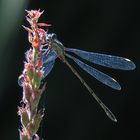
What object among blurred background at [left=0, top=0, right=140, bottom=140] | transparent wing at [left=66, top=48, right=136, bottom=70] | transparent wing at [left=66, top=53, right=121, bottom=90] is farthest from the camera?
blurred background at [left=0, top=0, right=140, bottom=140]

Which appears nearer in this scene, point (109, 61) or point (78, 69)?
point (109, 61)

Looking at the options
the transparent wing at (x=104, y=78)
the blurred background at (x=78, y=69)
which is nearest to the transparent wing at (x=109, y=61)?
the transparent wing at (x=104, y=78)

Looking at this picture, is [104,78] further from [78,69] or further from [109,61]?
[78,69]

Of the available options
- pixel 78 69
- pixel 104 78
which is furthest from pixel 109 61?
pixel 78 69

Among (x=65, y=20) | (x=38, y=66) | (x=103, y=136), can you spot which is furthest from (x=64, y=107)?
(x=38, y=66)

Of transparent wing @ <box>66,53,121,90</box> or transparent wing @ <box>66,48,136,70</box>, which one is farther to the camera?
transparent wing @ <box>66,48,136,70</box>

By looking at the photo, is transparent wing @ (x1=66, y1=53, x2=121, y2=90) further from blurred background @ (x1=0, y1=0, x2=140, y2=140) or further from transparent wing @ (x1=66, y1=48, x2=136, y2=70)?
blurred background @ (x1=0, y1=0, x2=140, y2=140)

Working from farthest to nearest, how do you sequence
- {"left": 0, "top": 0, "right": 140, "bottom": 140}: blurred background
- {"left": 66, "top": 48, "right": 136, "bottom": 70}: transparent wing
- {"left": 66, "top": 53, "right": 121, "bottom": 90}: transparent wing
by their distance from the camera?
{"left": 0, "top": 0, "right": 140, "bottom": 140}: blurred background < {"left": 66, "top": 48, "right": 136, "bottom": 70}: transparent wing < {"left": 66, "top": 53, "right": 121, "bottom": 90}: transparent wing

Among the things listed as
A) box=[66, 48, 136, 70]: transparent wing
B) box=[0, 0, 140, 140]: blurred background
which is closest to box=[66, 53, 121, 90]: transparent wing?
box=[66, 48, 136, 70]: transparent wing
